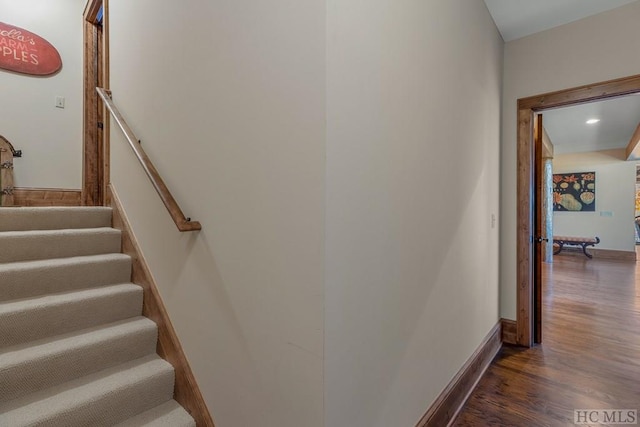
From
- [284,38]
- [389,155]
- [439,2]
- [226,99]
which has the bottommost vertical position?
[389,155]

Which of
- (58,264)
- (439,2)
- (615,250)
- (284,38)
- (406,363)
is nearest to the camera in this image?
(284,38)

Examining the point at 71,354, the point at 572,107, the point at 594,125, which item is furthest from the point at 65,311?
the point at 594,125

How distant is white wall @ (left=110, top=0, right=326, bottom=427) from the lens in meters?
0.98

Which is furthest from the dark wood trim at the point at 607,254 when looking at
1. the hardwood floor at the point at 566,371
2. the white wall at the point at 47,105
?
the white wall at the point at 47,105

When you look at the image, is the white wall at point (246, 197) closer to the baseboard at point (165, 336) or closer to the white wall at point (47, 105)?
the baseboard at point (165, 336)

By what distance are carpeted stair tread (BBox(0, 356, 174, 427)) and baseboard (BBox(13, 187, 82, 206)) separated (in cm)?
272

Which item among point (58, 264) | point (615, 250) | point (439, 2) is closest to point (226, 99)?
point (439, 2)

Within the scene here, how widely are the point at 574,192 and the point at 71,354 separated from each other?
1040 cm

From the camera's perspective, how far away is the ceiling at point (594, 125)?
171 inches

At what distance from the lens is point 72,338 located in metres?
1.60

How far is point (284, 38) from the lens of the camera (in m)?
1.05

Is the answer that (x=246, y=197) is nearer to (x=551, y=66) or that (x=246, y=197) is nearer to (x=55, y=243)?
(x=55, y=243)

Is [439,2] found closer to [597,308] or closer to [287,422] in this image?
[287,422]

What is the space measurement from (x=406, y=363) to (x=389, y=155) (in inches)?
36.1
